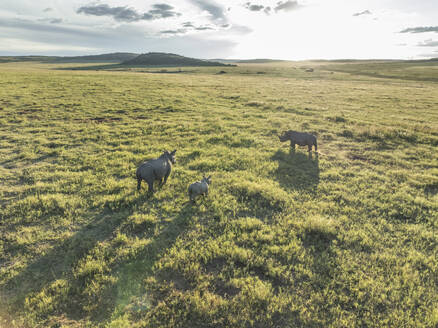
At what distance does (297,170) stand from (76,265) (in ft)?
27.6

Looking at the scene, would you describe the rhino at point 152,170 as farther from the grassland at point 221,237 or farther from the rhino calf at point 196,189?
the rhino calf at point 196,189

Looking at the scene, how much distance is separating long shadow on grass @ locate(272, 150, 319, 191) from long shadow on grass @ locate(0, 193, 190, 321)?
14.5 feet

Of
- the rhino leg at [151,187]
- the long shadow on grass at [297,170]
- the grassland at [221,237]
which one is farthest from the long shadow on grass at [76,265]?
the long shadow on grass at [297,170]

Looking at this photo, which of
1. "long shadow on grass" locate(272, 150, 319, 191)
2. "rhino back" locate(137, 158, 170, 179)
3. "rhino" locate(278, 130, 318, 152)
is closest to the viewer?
"rhino back" locate(137, 158, 170, 179)

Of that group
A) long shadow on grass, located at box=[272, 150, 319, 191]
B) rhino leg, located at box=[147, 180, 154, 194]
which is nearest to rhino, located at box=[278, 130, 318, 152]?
long shadow on grass, located at box=[272, 150, 319, 191]

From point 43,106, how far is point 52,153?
14.5 meters

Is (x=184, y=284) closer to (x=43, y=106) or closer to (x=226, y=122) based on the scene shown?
(x=226, y=122)

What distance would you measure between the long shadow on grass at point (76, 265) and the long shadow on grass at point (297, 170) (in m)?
4.42

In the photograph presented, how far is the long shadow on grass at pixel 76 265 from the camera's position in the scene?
4125mm

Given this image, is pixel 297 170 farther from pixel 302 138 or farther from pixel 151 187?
pixel 151 187

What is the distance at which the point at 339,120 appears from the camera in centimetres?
1833

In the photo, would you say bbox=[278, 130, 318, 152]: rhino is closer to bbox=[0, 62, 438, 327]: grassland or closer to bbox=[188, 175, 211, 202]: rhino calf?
bbox=[0, 62, 438, 327]: grassland

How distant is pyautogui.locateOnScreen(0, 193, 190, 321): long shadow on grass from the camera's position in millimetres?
4125

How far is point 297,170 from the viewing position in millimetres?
9672
